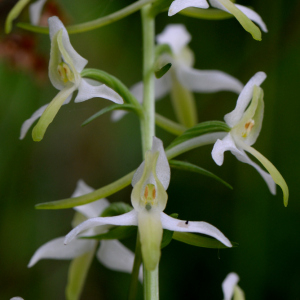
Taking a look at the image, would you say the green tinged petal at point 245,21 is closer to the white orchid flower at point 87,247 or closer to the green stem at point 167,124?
the green stem at point 167,124

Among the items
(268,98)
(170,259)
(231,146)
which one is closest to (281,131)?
(268,98)

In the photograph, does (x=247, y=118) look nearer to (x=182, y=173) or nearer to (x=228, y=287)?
(x=228, y=287)

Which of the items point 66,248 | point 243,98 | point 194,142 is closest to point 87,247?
point 66,248

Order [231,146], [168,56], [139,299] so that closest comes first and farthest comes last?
[231,146] < [168,56] < [139,299]

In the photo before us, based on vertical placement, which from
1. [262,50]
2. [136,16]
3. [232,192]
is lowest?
[232,192]

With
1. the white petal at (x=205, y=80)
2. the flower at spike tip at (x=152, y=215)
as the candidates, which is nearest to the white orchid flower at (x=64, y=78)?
the flower at spike tip at (x=152, y=215)

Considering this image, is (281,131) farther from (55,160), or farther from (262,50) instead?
(55,160)

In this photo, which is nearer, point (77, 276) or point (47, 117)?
point (47, 117)
